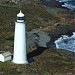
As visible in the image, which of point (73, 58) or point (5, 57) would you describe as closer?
point (5, 57)

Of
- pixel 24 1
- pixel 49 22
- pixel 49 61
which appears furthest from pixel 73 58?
pixel 24 1

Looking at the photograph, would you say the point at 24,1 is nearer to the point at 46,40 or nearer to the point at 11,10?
the point at 11,10

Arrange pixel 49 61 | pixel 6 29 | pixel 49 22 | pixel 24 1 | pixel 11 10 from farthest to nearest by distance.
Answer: pixel 24 1 < pixel 11 10 < pixel 49 22 < pixel 6 29 < pixel 49 61

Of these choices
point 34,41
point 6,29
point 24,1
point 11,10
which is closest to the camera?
point 34,41

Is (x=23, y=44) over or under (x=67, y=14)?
over

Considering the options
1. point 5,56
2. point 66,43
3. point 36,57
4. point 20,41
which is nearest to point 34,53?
point 36,57

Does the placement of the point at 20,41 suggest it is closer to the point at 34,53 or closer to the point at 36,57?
the point at 36,57

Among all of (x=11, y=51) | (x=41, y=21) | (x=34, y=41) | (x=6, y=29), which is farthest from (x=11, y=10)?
(x=11, y=51)
